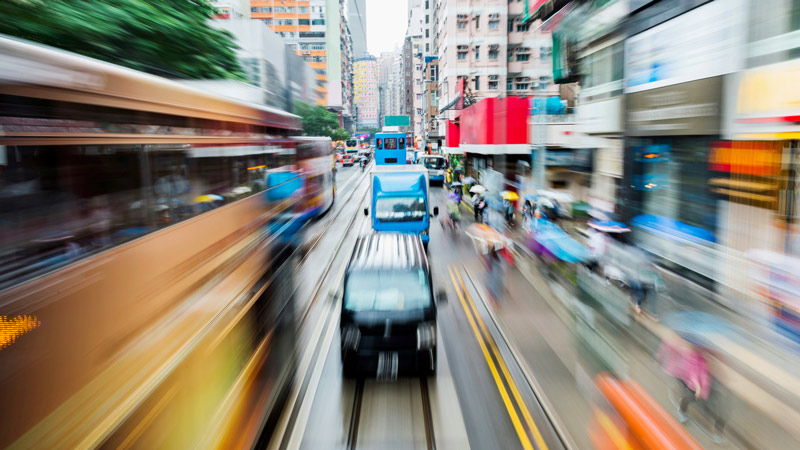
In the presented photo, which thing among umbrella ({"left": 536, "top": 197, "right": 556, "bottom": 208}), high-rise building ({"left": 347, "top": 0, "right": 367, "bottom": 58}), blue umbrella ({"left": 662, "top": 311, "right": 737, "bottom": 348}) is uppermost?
high-rise building ({"left": 347, "top": 0, "right": 367, "bottom": 58})

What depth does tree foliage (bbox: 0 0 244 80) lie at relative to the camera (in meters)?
8.52

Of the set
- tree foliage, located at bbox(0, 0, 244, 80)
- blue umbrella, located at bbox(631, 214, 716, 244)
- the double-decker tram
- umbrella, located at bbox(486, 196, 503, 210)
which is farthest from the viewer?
umbrella, located at bbox(486, 196, 503, 210)

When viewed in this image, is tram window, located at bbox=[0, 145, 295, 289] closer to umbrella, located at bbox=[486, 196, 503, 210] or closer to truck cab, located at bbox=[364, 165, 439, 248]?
truck cab, located at bbox=[364, 165, 439, 248]

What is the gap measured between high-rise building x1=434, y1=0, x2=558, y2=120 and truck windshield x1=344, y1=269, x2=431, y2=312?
33.4 metres

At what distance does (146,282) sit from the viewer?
3268mm

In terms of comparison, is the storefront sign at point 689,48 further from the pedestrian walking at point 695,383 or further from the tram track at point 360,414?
the tram track at point 360,414

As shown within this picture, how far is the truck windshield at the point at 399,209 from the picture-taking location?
13.9 meters

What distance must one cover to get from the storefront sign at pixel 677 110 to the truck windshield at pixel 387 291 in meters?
6.71

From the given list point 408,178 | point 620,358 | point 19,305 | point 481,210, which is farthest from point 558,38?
point 19,305

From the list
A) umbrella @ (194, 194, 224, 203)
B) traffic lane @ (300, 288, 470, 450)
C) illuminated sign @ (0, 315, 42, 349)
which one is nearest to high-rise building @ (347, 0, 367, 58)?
traffic lane @ (300, 288, 470, 450)

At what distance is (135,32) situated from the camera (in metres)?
11.0

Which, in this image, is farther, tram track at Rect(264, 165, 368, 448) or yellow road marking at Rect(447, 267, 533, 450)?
tram track at Rect(264, 165, 368, 448)

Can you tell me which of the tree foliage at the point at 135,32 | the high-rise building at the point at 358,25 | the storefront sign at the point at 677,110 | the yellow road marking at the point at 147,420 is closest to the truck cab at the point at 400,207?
the storefront sign at the point at 677,110

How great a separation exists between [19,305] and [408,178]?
40.1ft
